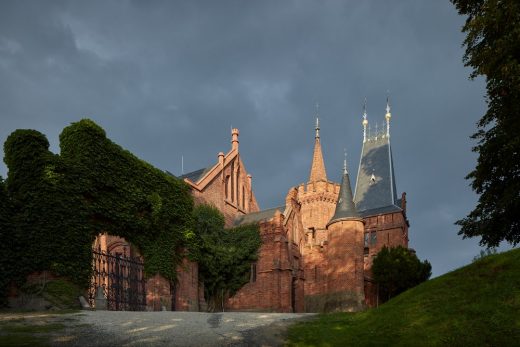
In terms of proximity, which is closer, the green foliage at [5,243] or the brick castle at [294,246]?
the green foliage at [5,243]

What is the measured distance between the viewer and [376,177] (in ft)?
193

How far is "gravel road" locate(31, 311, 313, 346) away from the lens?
11711 millimetres

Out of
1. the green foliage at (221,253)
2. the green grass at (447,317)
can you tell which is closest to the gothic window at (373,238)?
the green foliage at (221,253)

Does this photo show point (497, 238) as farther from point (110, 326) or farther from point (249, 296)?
point (249, 296)

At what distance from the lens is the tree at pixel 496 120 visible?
57.7ft

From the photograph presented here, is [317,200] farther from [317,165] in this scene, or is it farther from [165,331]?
[165,331]

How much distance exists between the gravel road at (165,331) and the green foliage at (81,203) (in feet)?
18.1

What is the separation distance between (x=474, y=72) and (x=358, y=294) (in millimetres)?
17064

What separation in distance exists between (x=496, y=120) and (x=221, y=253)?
19.5 meters

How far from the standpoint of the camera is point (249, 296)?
35.3m

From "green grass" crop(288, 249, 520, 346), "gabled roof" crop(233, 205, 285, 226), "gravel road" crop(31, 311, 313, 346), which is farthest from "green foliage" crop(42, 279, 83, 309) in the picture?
"gabled roof" crop(233, 205, 285, 226)

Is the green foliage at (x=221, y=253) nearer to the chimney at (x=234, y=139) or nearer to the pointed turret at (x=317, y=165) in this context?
the chimney at (x=234, y=139)

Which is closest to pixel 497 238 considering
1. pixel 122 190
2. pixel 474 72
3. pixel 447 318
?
pixel 474 72

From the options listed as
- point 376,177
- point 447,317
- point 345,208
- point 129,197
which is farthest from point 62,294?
point 376,177
